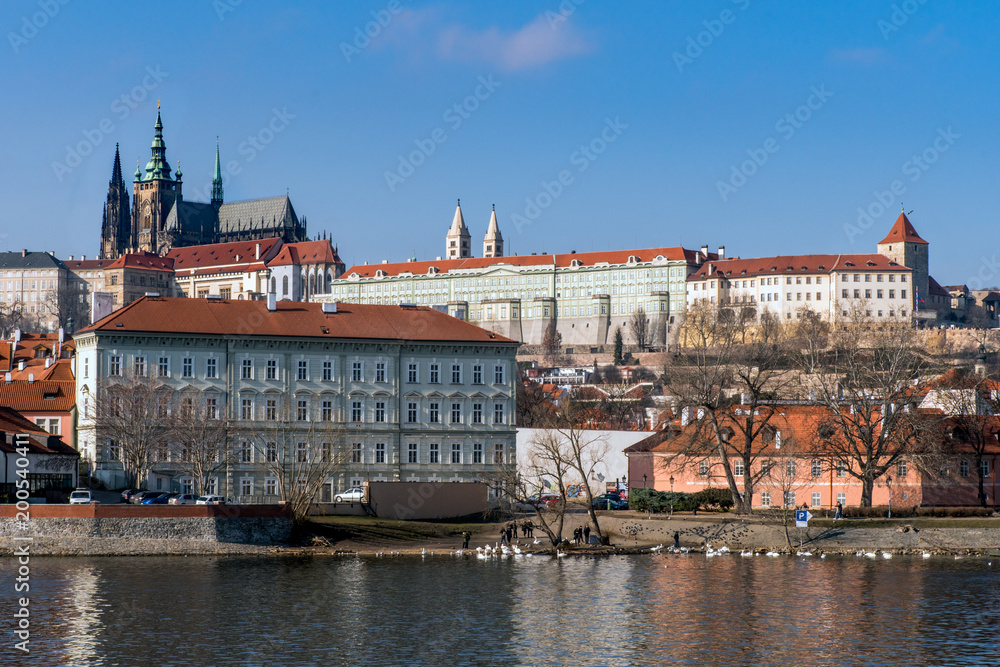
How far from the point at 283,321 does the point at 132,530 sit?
19.9m

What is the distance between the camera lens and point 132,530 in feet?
183

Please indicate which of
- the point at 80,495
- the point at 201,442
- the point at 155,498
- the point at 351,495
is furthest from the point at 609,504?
the point at 80,495

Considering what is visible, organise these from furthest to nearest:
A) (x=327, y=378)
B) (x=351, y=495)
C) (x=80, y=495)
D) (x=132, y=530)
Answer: (x=327, y=378)
(x=351, y=495)
(x=80, y=495)
(x=132, y=530)

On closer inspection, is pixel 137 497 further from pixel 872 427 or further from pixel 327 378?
pixel 872 427

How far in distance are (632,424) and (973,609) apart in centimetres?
8456

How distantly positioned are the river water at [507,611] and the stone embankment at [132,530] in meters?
1.06

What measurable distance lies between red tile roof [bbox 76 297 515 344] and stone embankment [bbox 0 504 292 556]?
1576 cm

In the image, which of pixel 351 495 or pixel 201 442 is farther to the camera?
pixel 351 495

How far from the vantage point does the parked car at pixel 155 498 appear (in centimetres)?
6103

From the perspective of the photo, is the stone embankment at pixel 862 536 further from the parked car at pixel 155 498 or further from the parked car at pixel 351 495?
the parked car at pixel 155 498

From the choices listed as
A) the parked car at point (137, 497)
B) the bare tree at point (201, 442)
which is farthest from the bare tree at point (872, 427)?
the parked car at point (137, 497)

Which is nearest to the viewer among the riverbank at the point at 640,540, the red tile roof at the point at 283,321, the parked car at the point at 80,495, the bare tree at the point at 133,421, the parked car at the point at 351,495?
the riverbank at the point at 640,540

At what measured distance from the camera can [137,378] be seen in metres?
69.4

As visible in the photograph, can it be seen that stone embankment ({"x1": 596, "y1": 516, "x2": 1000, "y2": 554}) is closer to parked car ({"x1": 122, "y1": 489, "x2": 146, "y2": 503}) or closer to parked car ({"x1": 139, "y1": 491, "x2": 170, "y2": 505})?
parked car ({"x1": 139, "y1": 491, "x2": 170, "y2": 505})
